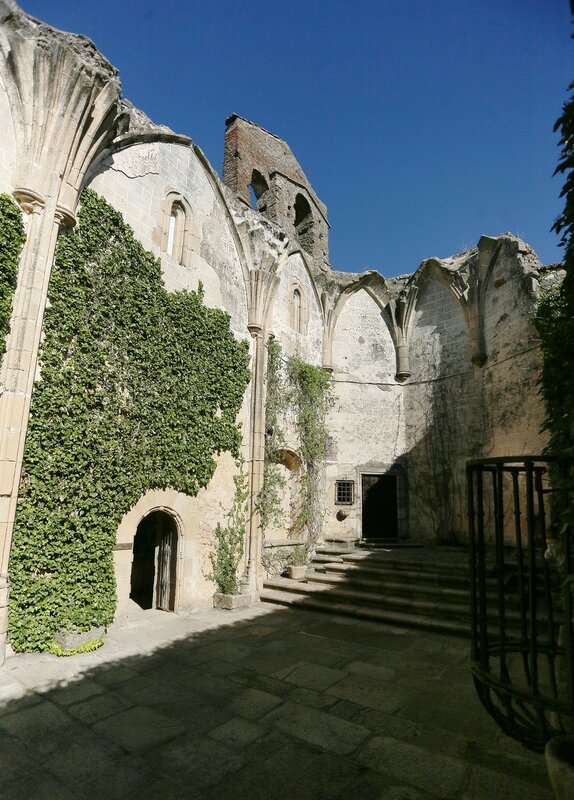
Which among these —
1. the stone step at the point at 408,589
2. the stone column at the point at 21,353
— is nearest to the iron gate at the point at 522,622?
the stone step at the point at 408,589

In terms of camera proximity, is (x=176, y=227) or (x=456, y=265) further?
(x=456, y=265)

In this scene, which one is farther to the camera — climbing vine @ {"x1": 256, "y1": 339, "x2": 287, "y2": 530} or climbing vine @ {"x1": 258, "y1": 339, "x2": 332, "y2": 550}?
climbing vine @ {"x1": 258, "y1": 339, "x2": 332, "y2": 550}

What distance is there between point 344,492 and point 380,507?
1.20 metres

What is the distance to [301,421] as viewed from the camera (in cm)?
1236

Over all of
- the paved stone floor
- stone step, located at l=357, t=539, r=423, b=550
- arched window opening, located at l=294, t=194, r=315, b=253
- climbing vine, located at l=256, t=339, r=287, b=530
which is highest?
arched window opening, located at l=294, t=194, r=315, b=253

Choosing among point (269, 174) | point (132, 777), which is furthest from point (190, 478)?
point (269, 174)

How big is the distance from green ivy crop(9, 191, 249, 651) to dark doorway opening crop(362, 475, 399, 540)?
5867 millimetres

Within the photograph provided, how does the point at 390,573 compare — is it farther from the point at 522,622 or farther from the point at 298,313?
the point at 298,313

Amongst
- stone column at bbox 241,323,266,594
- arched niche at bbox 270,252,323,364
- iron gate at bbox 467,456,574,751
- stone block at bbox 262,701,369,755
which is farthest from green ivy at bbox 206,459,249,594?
iron gate at bbox 467,456,574,751

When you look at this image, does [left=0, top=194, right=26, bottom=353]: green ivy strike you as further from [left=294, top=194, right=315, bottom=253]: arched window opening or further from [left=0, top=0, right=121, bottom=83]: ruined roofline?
[left=294, top=194, right=315, bottom=253]: arched window opening

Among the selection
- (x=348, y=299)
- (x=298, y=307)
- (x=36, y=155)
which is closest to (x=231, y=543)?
(x=298, y=307)

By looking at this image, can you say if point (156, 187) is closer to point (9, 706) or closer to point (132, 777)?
point (9, 706)

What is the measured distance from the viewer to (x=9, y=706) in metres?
4.62

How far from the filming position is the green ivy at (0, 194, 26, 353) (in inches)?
240
